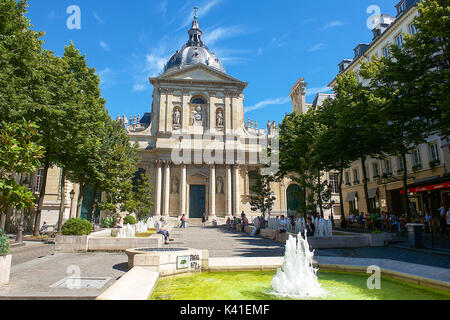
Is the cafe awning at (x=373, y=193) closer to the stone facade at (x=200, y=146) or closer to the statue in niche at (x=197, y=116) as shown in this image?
the stone facade at (x=200, y=146)

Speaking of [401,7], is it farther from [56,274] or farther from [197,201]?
[56,274]

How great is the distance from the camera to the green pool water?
5.98 meters

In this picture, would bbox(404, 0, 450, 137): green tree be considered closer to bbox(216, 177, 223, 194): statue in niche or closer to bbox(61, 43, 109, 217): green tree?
bbox(61, 43, 109, 217): green tree

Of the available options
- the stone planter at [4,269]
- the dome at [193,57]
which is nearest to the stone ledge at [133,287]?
the stone planter at [4,269]

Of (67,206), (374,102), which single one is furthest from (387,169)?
Answer: (67,206)

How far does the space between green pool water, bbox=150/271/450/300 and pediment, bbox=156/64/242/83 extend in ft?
134

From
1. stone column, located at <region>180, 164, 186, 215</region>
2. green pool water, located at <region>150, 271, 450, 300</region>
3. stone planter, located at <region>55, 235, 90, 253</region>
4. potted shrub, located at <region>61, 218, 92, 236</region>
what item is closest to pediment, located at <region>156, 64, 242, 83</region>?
stone column, located at <region>180, 164, 186, 215</region>

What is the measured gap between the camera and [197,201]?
1666 inches

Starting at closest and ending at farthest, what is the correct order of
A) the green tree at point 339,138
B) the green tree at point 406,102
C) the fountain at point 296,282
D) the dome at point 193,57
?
the fountain at point 296,282, the green tree at point 406,102, the green tree at point 339,138, the dome at point 193,57

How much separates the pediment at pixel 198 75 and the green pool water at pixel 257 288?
40.7 metres

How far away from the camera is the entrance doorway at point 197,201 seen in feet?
138

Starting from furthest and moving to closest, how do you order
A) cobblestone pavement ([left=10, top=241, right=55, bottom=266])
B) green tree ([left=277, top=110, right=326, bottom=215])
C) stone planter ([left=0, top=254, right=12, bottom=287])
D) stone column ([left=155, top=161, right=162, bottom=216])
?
stone column ([left=155, top=161, right=162, bottom=216]) → green tree ([left=277, top=110, right=326, bottom=215]) → cobblestone pavement ([left=10, top=241, right=55, bottom=266]) → stone planter ([left=0, top=254, right=12, bottom=287])

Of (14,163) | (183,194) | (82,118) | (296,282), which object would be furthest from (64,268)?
(183,194)

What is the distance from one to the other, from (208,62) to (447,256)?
2143 inches
